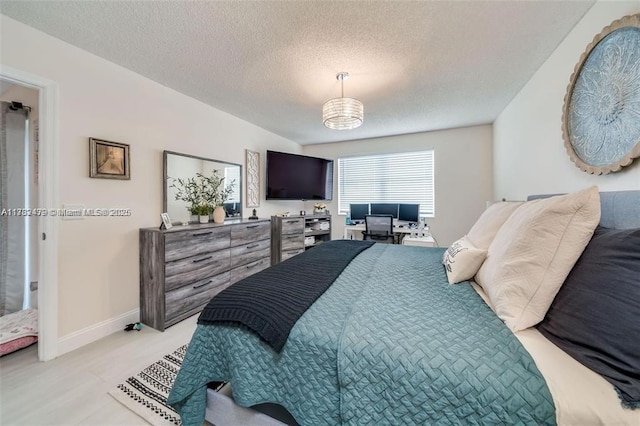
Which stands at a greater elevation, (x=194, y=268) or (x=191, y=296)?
(x=194, y=268)

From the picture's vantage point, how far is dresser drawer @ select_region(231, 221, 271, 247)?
2.96m

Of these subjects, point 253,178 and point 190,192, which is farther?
point 253,178

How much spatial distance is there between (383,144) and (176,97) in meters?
3.39

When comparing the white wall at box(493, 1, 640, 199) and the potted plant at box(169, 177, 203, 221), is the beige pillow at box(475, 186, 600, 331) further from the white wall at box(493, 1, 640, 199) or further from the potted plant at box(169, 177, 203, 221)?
the potted plant at box(169, 177, 203, 221)

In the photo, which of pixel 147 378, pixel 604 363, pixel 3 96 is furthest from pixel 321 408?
pixel 3 96

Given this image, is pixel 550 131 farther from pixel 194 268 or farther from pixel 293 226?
pixel 194 268

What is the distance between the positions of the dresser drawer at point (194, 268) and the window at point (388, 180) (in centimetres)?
282

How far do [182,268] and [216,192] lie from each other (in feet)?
3.84

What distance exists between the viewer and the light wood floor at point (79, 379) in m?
1.30

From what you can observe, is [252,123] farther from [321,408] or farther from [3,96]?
[321,408]

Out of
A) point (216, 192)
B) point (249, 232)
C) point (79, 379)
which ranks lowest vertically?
point (79, 379)

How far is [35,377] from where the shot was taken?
158 centimetres

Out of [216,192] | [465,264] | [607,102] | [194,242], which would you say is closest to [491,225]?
[465,264]

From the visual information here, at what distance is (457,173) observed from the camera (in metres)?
4.02
